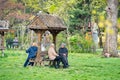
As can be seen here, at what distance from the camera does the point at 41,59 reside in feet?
70.3

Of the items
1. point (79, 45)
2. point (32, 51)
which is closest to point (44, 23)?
point (32, 51)

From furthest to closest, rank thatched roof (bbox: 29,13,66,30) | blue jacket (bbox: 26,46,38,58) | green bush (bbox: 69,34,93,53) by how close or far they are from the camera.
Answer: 1. green bush (bbox: 69,34,93,53)
2. thatched roof (bbox: 29,13,66,30)
3. blue jacket (bbox: 26,46,38,58)

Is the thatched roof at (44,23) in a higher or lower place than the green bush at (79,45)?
higher

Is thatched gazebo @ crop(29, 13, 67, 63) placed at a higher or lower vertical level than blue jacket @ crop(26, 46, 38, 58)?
higher

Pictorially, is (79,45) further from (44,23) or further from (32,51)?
(32,51)

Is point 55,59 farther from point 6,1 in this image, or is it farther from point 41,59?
point 6,1

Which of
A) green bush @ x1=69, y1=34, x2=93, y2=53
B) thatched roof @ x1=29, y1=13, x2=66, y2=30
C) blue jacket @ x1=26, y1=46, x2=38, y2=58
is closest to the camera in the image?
blue jacket @ x1=26, y1=46, x2=38, y2=58

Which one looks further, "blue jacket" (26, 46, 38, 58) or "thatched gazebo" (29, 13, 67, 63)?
"thatched gazebo" (29, 13, 67, 63)

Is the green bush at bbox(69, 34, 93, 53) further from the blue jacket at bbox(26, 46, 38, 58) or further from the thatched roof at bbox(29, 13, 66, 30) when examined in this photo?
the blue jacket at bbox(26, 46, 38, 58)

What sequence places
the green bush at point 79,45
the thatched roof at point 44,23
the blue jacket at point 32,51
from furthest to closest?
the green bush at point 79,45 < the thatched roof at point 44,23 < the blue jacket at point 32,51

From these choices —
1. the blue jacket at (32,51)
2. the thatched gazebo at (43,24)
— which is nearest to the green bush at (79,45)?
the thatched gazebo at (43,24)

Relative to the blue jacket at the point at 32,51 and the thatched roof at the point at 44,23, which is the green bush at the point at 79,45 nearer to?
the thatched roof at the point at 44,23

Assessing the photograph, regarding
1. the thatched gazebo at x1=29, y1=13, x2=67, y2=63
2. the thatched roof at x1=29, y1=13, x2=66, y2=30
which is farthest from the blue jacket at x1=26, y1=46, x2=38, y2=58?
the thatched roof at x1=29, y1=13, x2=66, y2=30

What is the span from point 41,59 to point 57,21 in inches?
109
